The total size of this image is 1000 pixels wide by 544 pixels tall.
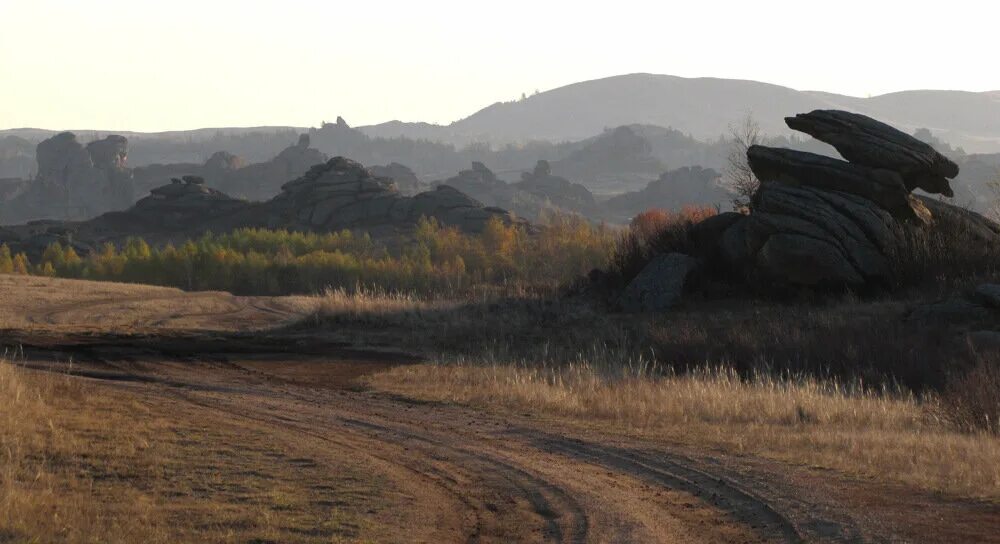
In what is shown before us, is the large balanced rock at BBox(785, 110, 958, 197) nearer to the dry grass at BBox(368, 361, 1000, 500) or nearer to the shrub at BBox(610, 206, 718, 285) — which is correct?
the shrub at BBox(610, 206, 718, 285)

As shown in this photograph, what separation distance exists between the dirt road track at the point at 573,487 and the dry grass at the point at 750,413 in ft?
2.91

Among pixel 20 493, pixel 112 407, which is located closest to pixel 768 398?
pixel 112 407

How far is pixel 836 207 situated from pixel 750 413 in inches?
740

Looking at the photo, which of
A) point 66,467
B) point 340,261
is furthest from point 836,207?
point 340,261

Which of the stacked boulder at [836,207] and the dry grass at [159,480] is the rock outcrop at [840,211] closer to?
the stacked boulder at [836,207]

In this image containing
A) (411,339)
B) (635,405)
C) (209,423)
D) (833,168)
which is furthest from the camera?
(833,168)

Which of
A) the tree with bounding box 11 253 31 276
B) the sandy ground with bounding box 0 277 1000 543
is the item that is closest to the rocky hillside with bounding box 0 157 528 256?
the tree with bounding box 11 253 31 276

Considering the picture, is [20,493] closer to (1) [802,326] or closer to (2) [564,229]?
(1) [802,326]

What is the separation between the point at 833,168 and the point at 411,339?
1557 cm

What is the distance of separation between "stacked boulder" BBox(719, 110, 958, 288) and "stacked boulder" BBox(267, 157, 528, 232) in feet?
256

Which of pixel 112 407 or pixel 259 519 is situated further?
pixel 112 407

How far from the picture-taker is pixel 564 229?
335 feet

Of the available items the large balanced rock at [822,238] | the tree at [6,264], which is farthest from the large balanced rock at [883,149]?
the tree at [6,264]

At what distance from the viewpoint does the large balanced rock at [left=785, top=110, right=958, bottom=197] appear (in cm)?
3500
